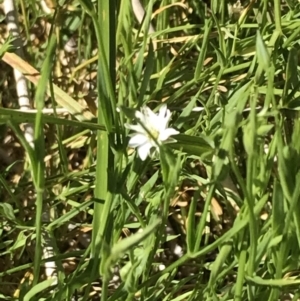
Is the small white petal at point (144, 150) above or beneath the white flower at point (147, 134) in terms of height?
beneath

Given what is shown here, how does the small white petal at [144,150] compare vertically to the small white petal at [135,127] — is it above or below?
below

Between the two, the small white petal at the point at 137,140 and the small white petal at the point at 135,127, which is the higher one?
the small white petal at the point at 135,127

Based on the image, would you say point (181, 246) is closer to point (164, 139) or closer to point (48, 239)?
point (48, 239)

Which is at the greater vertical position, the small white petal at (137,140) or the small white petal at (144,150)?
the small white petal at (137,140)

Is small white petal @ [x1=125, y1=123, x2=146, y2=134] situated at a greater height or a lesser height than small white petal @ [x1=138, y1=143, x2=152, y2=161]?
greater

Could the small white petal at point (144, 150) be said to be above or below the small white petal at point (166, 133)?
below

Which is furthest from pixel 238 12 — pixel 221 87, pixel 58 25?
pixel 58 25

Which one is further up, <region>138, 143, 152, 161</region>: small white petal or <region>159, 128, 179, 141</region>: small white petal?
<region>159, 128, 179, 141</region>: small white petal

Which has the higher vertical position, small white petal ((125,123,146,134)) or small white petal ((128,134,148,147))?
small white petal ((125,123,146,134))
